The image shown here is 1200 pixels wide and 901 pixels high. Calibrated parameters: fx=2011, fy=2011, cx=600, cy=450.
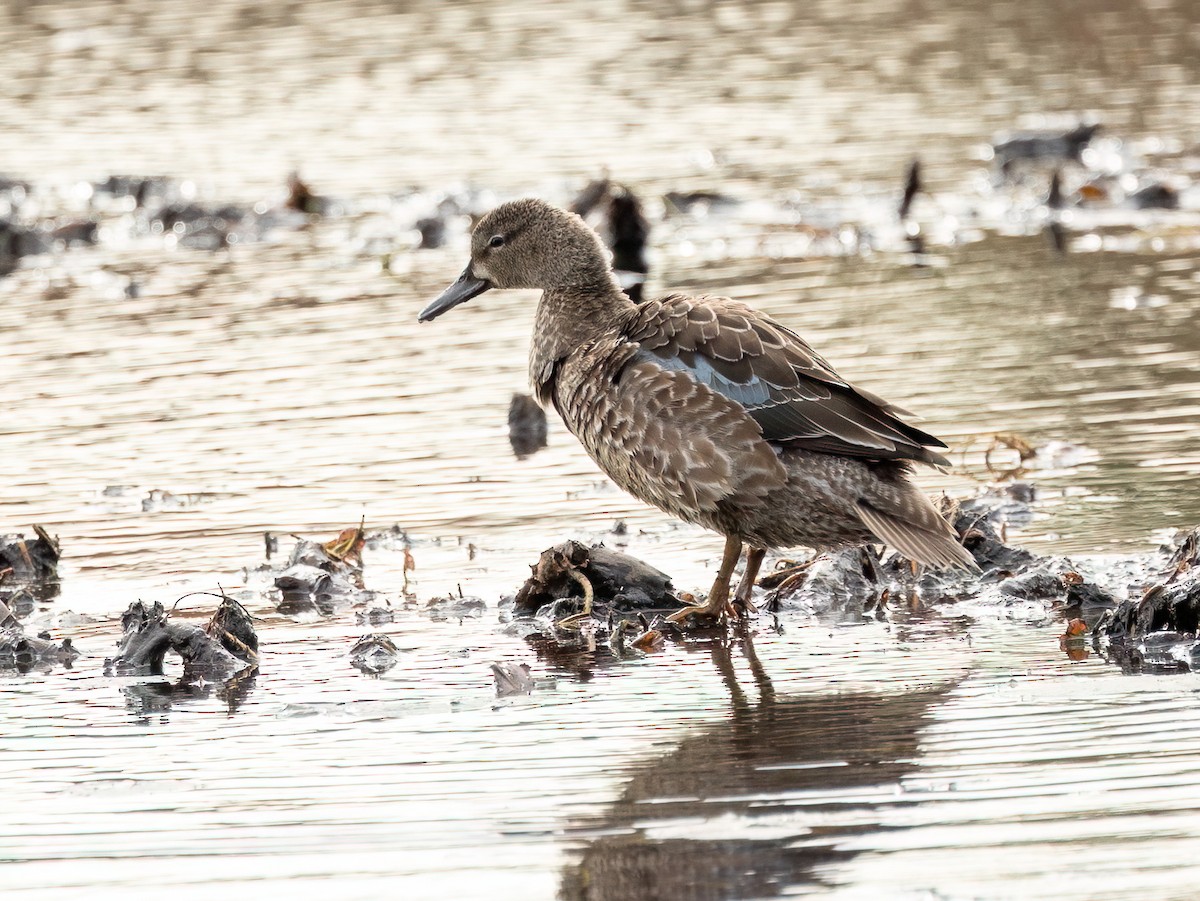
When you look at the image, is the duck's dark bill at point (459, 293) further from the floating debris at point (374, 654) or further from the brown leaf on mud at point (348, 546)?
the floating debris at point (374, 654)

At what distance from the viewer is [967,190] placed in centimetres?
1593

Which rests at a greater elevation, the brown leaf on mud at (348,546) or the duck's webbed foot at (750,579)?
the duck's webbed foot at (750,579)

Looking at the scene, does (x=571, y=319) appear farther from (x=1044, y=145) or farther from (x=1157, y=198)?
(x=1044, y=145)

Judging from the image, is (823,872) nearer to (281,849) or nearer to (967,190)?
(281,849)

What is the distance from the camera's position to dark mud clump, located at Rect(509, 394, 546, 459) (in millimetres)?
9883

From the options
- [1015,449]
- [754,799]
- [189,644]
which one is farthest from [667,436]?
[1015,449]

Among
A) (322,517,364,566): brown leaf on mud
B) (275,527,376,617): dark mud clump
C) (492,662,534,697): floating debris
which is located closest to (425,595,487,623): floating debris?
(275,527,376,617): dark mud clump

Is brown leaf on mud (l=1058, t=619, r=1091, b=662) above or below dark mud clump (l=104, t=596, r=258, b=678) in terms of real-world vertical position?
above

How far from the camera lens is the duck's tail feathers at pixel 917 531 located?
21.6 ft

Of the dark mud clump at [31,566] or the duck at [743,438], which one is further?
the dark mud clump at [31,566]

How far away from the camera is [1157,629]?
20.7ft

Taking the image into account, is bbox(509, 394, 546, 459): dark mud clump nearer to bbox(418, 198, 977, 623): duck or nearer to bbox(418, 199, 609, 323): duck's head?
bbox(418, 199, 609, 323): duck's head

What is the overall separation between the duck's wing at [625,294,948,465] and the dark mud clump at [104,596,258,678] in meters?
1.76

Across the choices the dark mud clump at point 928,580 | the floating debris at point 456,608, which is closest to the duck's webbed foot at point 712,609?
the dark mud clump at point 928,580
